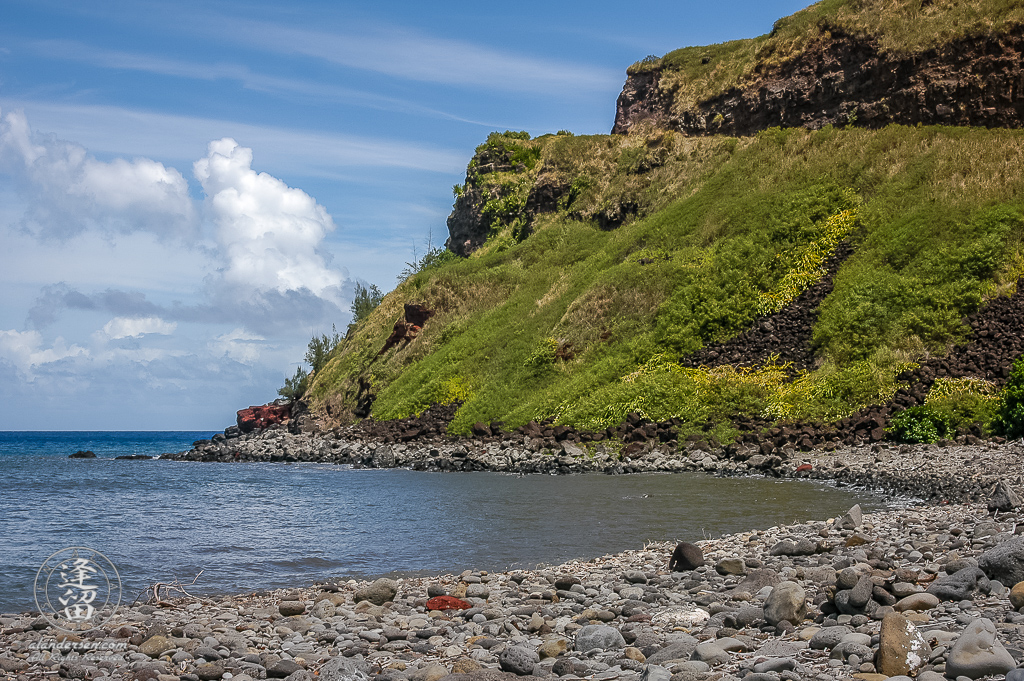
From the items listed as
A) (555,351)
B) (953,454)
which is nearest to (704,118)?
(555,351)

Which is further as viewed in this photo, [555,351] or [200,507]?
[555,351]

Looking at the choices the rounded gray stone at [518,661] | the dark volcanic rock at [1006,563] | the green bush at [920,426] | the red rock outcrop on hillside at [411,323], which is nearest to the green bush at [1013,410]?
the green bush at [920,426]

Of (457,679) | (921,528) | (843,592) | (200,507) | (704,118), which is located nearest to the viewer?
(457,679)

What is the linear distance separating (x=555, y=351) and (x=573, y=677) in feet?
104

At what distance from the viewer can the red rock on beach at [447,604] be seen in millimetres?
8141

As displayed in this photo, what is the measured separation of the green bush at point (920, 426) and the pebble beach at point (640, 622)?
38.2 feet

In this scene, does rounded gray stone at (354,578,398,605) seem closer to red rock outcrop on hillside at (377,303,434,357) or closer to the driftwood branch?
→ the driftwood branch

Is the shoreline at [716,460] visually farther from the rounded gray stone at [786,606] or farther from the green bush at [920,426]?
the rounded gray stone at [786,606]

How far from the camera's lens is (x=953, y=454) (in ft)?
58.0

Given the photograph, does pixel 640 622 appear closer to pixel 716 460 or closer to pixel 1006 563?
pixel 1006 563

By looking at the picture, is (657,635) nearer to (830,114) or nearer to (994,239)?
(994,239)

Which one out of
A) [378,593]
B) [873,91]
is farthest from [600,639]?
[873,91]

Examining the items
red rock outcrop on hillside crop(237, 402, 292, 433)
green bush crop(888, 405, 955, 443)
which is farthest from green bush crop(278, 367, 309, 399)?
green bush crop(888, 405, 955, 443)

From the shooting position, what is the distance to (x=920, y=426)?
21.4 m
